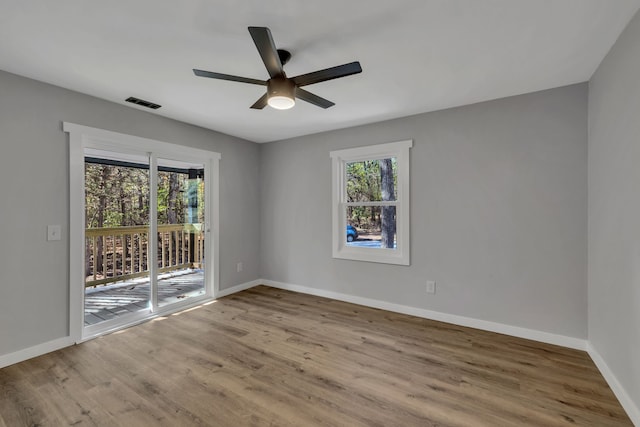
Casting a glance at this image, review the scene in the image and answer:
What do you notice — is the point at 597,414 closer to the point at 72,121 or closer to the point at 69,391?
the point at 69,391

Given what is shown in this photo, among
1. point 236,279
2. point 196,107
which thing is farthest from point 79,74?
point 236,279

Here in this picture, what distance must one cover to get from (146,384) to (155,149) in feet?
8.14

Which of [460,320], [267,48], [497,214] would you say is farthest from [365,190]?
[267,48]

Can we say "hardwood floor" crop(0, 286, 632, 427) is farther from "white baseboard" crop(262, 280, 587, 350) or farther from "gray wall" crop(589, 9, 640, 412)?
"gray wall" crop(589, 9, 640, 412)

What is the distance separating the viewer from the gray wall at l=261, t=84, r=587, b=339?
2636 mm

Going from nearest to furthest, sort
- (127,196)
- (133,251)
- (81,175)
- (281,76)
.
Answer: (281,76) → (81,175) → (127,196) → (133,251)

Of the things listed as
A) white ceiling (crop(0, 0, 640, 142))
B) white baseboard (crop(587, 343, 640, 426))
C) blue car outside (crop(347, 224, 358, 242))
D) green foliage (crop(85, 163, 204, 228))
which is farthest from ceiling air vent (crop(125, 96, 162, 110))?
white baseboard (crop(587, 343, 640, 426))

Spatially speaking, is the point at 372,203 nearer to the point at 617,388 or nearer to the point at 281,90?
the point at 281,90

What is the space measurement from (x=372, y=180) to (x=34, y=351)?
3827mm

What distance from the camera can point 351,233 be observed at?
4086 mm

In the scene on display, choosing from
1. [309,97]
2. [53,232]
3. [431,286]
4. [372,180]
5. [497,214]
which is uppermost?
[309,97]

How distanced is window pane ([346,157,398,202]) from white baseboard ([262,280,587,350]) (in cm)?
135

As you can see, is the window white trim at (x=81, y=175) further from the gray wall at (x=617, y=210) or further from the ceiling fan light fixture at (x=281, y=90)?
the gray wall at (x=617, y=210)

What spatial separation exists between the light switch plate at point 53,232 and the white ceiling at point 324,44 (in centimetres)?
128
